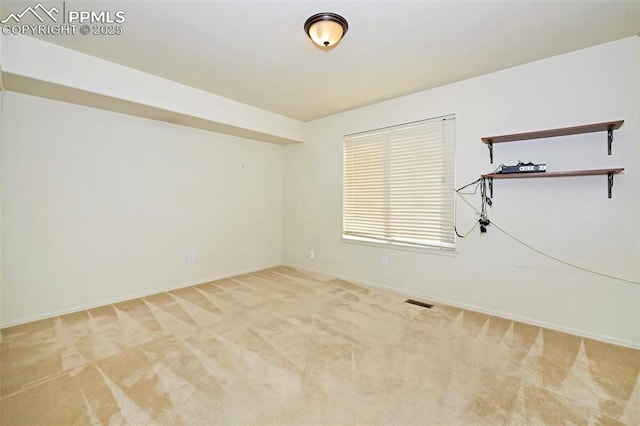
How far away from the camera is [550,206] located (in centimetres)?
276

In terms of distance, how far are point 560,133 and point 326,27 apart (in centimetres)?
240

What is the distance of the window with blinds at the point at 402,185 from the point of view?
345 centimetres

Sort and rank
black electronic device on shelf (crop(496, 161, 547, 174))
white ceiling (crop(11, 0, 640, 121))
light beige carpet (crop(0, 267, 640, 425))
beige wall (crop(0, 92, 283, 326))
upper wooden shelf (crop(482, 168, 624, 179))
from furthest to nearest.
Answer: beige wall (crop(0, 92, 283, 326))
black electronic device on shelf (crop(496, 161, 547, 174))
upper wooden shelf (crop(482, 168, 624, 179))
white ceiling (crop(11, 0, 640, 121))
light beige carpet (crop(0, 267, 640, 425))

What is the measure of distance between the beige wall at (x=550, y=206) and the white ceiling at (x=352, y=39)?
250 millimetres

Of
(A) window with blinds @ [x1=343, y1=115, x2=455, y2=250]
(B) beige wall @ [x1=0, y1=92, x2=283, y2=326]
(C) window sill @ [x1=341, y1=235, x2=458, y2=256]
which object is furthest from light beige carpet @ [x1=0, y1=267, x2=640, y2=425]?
(A) window with blinds @ [x1=343, y1=115, x2=455, y2=250]

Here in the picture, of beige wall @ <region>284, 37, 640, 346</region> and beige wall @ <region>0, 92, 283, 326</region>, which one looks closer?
beige wall @ <region>284, 37, 640, 346</region>

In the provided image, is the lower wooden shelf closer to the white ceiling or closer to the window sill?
the window sill

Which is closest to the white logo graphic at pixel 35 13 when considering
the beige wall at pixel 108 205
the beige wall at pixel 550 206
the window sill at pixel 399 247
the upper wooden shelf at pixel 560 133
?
the beige wall at pixel 108 205

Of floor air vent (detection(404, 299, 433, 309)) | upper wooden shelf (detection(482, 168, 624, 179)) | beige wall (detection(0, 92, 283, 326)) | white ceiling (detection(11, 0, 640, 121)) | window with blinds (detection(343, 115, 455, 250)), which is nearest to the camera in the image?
white ceiling (detection(11, 0, 640, 121))

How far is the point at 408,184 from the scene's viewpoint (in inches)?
149

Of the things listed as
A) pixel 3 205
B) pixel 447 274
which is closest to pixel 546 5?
pixel 447 274

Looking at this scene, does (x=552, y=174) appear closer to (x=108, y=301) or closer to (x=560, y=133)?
(x=560, y=133)

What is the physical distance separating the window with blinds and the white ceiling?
678mm

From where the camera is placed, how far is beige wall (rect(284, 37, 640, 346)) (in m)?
2.45
